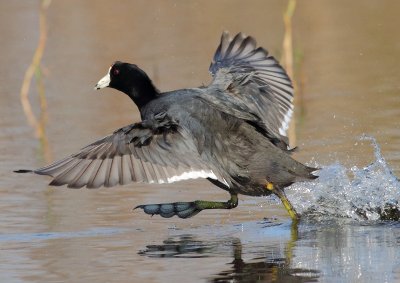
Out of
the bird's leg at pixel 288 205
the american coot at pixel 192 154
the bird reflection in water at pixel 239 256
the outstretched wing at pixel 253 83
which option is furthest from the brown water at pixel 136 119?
the outstretched wing at pixel 253 83

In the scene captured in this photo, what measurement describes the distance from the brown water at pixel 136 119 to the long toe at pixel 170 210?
8 centimetres

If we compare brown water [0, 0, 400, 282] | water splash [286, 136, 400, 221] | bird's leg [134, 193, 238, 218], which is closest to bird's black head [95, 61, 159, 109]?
brown water [0, 0, 400, 282]

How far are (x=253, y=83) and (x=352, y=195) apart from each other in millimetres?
1174

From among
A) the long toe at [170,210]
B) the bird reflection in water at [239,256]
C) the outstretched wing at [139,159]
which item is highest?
the outstretched wing at [139,159]

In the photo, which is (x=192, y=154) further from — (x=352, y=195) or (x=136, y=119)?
(x=136, y=119)

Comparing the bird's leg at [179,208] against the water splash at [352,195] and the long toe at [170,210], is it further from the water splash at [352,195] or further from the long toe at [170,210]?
the water splash at [352,195]

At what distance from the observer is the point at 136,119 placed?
430 inches

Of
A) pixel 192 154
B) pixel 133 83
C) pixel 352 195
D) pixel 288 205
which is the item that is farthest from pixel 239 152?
pixel 133 83

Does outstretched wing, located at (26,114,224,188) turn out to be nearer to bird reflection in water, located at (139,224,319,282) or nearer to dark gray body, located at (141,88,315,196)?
dark gray body, located at (141,88,315,196)

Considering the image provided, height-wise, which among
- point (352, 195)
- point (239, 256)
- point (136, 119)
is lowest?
point (239, 256)

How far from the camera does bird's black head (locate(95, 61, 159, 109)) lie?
8125mm

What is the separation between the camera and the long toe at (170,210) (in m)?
7.50

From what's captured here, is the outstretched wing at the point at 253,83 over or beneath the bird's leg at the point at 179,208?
over

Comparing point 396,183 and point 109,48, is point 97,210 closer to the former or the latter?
point 396,183
